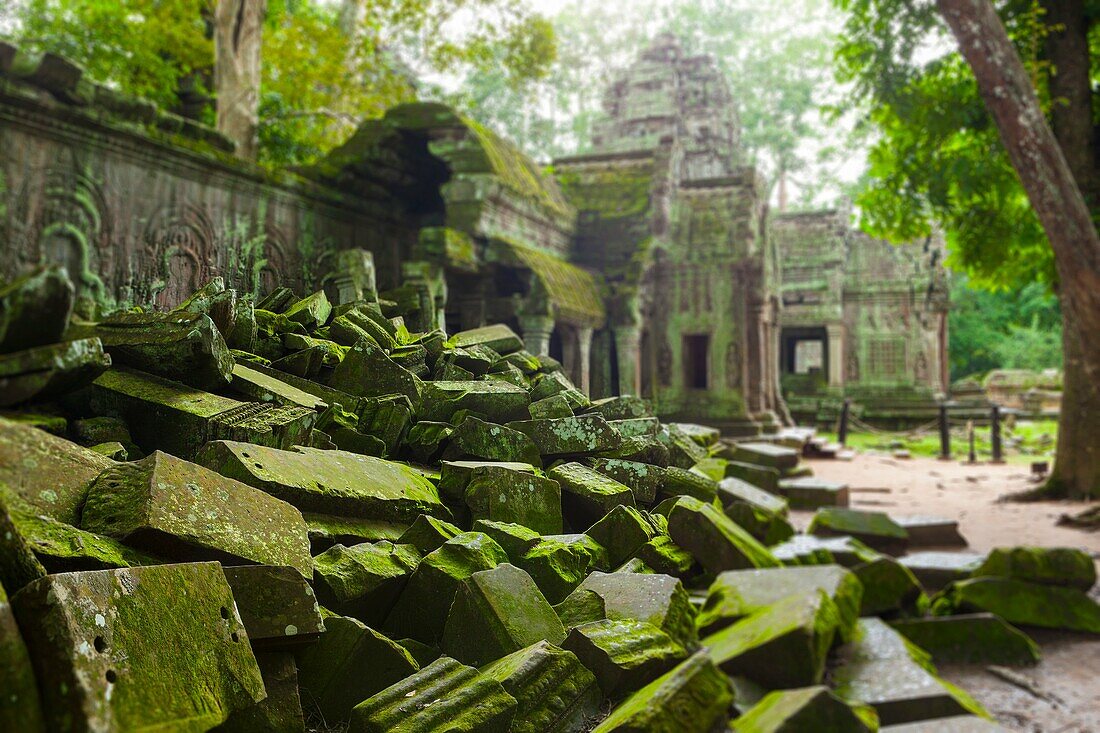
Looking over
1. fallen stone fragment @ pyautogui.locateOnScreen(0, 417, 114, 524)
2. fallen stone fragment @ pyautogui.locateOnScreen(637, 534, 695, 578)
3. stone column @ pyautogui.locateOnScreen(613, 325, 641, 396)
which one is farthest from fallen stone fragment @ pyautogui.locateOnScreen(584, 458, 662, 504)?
stone column @ pyautogui.locateOnScreen(613, 325, 641, 396)

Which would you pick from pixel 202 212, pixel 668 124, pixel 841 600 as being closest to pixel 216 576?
pixel 841 600

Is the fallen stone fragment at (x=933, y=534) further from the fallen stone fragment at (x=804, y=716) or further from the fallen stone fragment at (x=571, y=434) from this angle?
the fallen stone fragment at (x=571, y=434)

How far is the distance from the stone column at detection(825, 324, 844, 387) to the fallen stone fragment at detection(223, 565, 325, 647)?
946 inches

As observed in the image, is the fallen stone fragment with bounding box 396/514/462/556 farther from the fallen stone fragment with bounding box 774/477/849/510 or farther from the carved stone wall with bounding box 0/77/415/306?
the fallen stone fragment with bounding box 774/477/849/510

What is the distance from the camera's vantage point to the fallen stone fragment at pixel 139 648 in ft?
3.72

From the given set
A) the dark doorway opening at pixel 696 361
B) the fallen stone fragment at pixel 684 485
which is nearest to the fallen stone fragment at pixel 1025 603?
the fallen stone fragment at pixel 684 485

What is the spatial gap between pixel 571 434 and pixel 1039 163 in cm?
788

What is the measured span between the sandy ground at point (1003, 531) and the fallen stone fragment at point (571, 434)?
2583 millimetres

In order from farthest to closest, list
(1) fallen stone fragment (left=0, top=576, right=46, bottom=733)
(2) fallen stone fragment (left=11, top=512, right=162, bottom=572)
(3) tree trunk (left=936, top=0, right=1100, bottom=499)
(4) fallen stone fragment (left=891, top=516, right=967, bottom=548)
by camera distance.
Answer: (3) tree trunk (left=936, top=0, right=1100, bottom=499) < (4) fallen stone fragment (left=891, top=516, right=967, bottom=548) < (2) fallen stone fragment (left=11, top=512, right=162, bottom=572) < (1) fallen stone fragment (left=0, top=576, right=46, bottom=733)

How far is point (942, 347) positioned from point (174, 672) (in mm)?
26050

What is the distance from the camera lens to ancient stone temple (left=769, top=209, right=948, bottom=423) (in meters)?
23.7

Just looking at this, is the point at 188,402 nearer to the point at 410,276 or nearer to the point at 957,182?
the point at 410,276

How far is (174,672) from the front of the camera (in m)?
1.28

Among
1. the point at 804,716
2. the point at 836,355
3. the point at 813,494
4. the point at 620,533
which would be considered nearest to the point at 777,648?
the point at 804,716
